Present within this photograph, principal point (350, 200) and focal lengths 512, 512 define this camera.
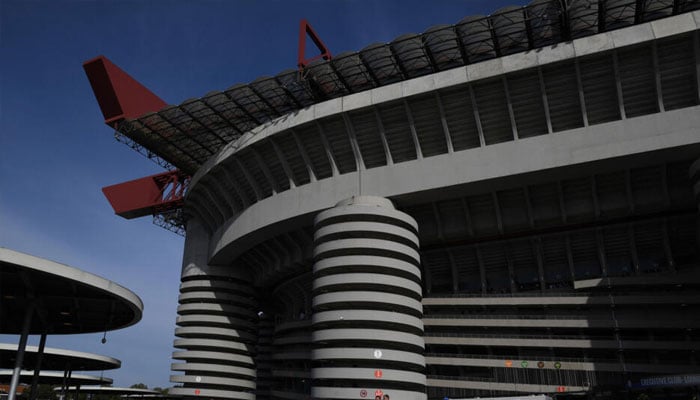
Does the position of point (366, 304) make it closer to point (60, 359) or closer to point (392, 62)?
point (392, 62)

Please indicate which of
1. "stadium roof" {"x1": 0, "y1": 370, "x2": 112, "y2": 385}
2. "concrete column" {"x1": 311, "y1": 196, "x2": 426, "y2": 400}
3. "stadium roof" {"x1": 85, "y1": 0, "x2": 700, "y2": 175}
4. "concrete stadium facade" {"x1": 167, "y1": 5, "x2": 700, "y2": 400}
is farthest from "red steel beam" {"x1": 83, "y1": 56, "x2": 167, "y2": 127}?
"stadium roof" {"x1": 0, "y1": 370, "x2": 112, "y2": 385}

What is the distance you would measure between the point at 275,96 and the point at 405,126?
12.2m

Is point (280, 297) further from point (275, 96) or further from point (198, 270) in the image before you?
point (275, 96)

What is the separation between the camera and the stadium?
3453 centimetres

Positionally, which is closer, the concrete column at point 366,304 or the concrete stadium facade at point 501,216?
the concrete column at point 366,304

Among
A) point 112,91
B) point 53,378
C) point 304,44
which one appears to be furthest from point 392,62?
point 53,378

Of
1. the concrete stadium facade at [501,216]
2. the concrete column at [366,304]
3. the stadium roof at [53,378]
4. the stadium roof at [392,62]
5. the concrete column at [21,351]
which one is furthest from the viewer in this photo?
the stadium roof at [53,378]

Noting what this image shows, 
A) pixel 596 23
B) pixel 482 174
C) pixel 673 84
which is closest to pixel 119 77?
pixel 482 174

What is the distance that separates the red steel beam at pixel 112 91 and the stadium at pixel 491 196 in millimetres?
6188

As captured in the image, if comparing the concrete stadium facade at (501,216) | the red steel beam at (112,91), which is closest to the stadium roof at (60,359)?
the concrete stadium facade at (501,216)

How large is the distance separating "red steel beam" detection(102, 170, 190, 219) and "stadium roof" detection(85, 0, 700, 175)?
12.7 metres

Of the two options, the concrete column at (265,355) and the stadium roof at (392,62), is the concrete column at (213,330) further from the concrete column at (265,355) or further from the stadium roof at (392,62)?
the stadium roof at (392,62)

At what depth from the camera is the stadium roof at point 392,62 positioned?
1389 inches

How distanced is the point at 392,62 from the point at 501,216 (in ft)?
49.8
